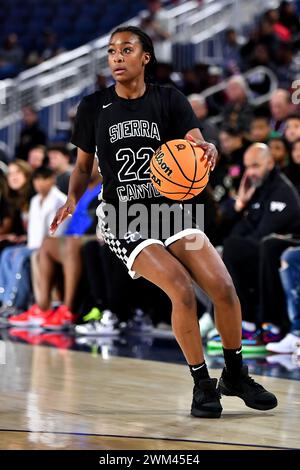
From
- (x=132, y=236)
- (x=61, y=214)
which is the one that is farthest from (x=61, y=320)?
(x=132, y=236)

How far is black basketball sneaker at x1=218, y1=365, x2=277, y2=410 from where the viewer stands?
4.65 m

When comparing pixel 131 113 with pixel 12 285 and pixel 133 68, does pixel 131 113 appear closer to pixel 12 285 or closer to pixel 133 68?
pixel 133 68

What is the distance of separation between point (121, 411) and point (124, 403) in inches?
9.7

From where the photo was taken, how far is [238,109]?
10.1 metres

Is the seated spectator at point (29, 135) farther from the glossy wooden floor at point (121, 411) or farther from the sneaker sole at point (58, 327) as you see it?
the glossy wooden floor at point (121, 411)

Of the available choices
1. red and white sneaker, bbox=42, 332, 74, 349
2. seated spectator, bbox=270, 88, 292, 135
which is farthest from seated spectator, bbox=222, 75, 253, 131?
red and white sneaker, bbox=42, 332, 74, 349

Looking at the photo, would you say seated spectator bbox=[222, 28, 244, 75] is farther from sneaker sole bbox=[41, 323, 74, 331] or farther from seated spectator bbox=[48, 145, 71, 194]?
sneaker sole bbox=[41, 323, 74, 331]

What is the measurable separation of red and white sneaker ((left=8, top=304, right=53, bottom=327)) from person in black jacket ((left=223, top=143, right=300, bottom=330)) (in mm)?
2311

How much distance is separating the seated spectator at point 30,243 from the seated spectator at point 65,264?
279 mm

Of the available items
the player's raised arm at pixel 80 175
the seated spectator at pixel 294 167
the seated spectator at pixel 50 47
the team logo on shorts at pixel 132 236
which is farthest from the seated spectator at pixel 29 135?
the team logo on shorts at pixel 132 236

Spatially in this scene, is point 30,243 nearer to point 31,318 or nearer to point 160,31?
point 31,318

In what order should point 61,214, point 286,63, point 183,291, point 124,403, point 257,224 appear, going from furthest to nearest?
1. point 286,63
2. point 257,224
3. point 124,403
4. point 61,214
5. point 183,291

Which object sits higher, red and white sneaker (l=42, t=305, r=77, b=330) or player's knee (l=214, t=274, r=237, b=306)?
player's knee (l=214, t=274, r=237, b=306)
